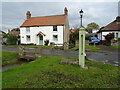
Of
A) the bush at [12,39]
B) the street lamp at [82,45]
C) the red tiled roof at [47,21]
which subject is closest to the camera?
the street lamp at [82,45]

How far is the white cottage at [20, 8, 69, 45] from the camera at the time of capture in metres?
27.6

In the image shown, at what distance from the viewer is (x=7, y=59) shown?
37.7 feet

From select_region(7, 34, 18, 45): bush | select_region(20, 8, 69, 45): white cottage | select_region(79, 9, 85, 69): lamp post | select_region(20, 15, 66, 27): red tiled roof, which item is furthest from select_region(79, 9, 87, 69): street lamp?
select_region(7, 34, 18, 45): bush

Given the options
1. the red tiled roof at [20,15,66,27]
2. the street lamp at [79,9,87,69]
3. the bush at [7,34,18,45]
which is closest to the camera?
the street lamp at [79,9,87,69]

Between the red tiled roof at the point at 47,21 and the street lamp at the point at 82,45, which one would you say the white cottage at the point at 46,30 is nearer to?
the red tiled roof at the point at 47,21

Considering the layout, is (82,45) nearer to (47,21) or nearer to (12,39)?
(47,21)

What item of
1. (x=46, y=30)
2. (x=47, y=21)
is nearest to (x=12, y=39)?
(x=46, y=30)

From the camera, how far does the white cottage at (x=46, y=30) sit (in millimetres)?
27578

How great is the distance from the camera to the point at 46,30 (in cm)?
2886

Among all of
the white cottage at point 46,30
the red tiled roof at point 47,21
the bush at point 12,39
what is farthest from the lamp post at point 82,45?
the bush at point 12,39

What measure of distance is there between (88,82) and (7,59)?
9995 mm

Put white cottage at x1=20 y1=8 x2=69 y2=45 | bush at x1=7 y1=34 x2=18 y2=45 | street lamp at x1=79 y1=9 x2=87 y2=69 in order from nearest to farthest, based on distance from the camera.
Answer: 1. street lamp at x1=79 y1=9 x2=87 y2=69
2. white cottage at x1=20 y1=8 x2=69 y2=45
3. bush at x1=7 y1=34 x2=18 y2=45

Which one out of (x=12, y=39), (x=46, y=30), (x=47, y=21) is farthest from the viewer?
(x=47, y=21)

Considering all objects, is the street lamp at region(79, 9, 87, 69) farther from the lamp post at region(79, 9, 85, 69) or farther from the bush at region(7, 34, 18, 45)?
the bush at region(7, 34, 18, 45)
